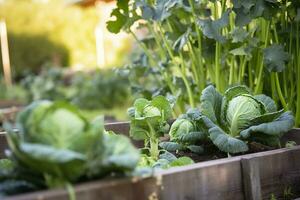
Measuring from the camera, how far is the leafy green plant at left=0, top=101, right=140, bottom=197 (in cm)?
107

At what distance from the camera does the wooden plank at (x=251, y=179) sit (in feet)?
4.74

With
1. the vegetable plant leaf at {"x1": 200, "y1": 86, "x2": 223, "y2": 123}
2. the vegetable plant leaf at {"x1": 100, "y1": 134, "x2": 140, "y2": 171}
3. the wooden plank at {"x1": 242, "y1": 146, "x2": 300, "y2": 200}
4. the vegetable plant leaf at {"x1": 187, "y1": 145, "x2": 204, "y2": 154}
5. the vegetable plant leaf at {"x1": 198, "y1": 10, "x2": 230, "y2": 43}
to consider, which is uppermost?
the vegetable plant leaf at {"x1": 198, "y1": 10, "x2": 230, "y2": 43}

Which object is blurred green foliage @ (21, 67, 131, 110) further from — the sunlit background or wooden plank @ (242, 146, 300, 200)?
the sunlit background

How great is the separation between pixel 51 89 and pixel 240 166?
735 cm

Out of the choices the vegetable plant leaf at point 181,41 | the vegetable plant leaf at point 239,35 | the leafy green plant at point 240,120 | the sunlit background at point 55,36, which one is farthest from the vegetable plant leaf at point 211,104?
the sunlit background at point 55,36

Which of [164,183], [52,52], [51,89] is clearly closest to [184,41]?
[164,183]

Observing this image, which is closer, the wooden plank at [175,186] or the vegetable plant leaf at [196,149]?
the wooden plank at [175,186]

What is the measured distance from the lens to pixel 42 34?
21609 mm

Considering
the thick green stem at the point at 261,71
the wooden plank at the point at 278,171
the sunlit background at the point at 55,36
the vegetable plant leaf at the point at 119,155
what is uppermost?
the sunlit background at the point at 55,36

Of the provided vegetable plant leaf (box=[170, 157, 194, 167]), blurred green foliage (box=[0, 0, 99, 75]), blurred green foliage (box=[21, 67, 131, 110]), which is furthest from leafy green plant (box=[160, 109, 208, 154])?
blurred green foliage (box=[0, 0, 99, 75])

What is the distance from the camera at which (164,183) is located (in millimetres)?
1249

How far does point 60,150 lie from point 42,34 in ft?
70.3

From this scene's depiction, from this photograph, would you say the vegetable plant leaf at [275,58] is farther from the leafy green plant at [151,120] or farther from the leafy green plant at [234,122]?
the leafy green plant at [151,120]

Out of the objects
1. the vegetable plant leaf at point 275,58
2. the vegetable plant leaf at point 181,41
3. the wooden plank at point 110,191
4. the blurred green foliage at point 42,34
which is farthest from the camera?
the blurred green foliage at point 42,34
